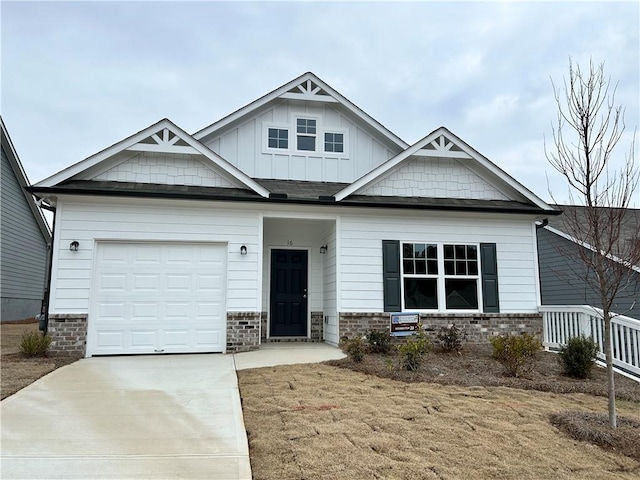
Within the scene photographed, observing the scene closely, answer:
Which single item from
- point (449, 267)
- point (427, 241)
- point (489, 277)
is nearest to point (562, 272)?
point (489, 277)

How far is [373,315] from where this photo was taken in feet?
31.3

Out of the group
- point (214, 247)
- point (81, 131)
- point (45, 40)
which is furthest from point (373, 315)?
point (81, 131)

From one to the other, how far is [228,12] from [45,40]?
4.96 m

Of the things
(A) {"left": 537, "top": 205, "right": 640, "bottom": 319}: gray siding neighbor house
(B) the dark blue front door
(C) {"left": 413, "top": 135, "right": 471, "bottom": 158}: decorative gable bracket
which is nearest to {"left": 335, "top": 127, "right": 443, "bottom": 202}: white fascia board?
(C) {"left": 413, "top": 135, "right": 471, "bottom": 158}: decorative gable bracket

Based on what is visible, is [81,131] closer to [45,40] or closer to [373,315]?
[45,40]

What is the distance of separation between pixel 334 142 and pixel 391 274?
4.22 m

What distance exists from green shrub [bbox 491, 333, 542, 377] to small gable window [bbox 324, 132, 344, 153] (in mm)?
6501

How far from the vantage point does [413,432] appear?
4.32 metres

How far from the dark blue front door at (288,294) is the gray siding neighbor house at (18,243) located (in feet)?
31.2

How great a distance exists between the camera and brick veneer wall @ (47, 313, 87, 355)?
325 inches

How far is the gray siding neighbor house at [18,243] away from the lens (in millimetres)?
15742

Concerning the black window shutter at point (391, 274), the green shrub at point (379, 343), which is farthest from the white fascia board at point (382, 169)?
the green shrub at point (379, 343)

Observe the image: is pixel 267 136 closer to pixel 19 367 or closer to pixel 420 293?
pixel 420 293

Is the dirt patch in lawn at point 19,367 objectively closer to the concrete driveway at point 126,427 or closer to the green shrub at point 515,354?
the concrete driveway at point 126,427
